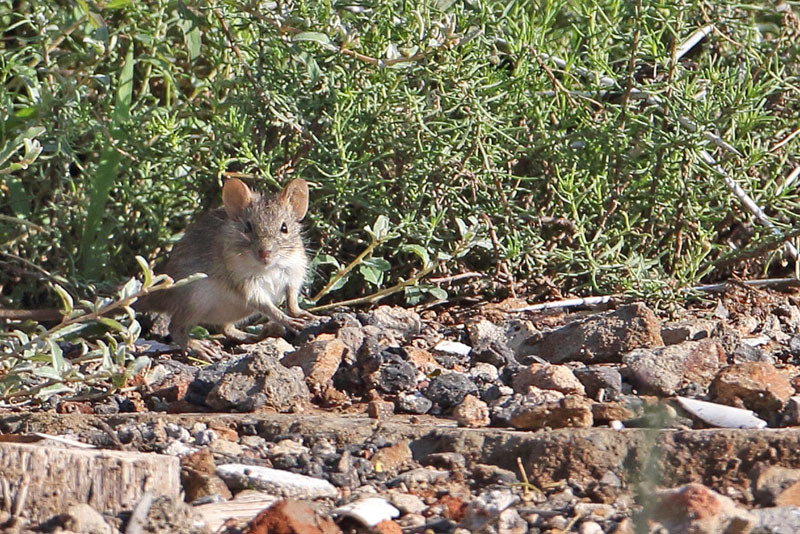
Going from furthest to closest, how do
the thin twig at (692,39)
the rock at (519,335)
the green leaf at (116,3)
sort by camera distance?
the thin twig at (692,39)
the green leaf at (116,3)
the rock at (519,335)

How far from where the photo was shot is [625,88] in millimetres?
5242

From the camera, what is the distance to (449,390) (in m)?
4.03

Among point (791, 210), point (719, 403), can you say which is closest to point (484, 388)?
point (719, 403)

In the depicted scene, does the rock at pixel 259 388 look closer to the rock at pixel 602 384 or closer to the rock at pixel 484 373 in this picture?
the rock at pixel 484 373

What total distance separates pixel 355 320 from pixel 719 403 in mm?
1631

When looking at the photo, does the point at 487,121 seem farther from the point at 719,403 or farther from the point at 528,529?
the point at 528,529

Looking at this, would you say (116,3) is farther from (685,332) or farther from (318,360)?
(685,332)

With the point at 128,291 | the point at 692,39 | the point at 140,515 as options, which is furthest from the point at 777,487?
the point at 692,39

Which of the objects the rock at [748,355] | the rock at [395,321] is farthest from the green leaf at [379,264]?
the rock at [748,355]

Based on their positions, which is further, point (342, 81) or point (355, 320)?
point (342, 81)

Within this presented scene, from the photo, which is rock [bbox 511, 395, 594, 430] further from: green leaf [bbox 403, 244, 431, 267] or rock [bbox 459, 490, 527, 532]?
green leaf [bbox 403, 244, 431, 267]

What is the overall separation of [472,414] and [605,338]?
3.18ft

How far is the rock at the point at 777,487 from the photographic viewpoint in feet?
9.56

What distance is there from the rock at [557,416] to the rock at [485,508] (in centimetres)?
44
